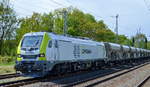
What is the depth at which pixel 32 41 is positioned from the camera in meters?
17.8

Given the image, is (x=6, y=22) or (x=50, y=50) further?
(x=6, y=22)

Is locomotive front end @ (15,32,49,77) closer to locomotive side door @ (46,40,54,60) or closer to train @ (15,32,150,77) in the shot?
train @ (15,32,150,77)

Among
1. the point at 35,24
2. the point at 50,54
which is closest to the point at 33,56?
the point at 50,54

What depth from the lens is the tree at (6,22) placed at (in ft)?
181

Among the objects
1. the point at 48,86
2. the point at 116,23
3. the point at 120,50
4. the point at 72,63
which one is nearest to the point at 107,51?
the point at 120,50

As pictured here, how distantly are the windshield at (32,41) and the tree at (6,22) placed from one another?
3820 centimetres

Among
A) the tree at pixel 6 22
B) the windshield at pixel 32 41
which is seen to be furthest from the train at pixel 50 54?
the tree at pixel 6 22

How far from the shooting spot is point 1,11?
55312 millimetres

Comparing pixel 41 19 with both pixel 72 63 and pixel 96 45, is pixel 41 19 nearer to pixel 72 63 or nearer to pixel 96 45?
pixel 96 45

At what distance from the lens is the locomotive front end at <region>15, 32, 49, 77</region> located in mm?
16594

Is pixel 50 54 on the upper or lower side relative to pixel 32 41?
lower

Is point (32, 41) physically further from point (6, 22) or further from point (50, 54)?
point (6, 22)

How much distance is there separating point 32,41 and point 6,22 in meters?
39.5

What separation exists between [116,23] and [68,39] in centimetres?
3614
